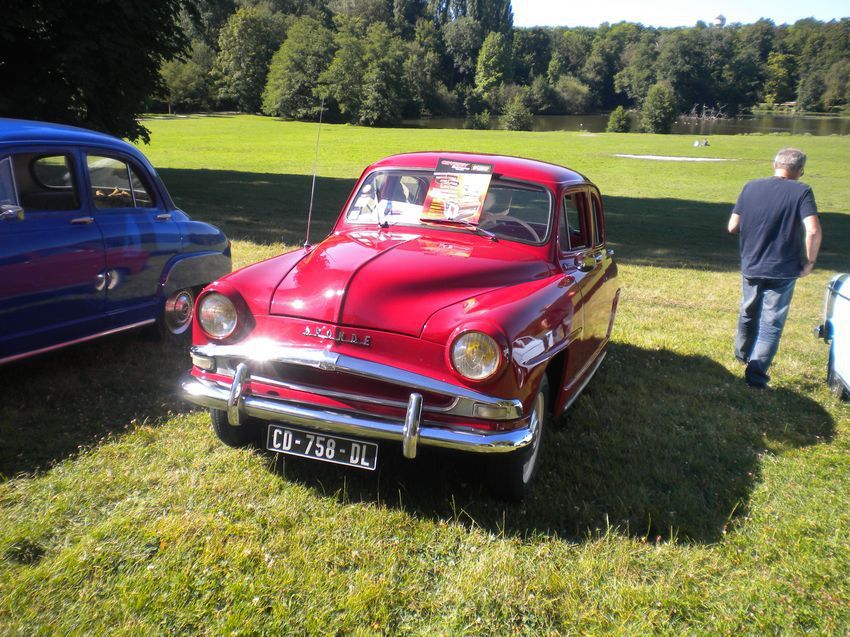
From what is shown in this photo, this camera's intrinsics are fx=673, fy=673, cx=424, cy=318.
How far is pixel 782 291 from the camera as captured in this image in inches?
222

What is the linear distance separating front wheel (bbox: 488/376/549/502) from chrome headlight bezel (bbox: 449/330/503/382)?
16.1 inches

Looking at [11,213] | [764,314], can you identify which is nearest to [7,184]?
[11,213]

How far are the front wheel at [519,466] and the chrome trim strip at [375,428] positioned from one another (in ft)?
0.58

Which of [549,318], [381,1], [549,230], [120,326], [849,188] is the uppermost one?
[381,1]

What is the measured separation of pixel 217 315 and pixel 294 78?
213ft

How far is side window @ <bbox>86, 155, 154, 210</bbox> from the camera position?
16.8 ft

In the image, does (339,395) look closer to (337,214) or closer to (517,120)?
(337,214)

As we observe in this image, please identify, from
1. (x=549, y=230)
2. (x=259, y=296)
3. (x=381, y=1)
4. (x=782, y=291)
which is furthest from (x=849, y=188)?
(x=381, y=1)

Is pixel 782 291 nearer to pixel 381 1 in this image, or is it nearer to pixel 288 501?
pixel 288 501

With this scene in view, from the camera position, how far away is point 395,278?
11.8ft

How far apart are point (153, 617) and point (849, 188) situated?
29912 millimetres

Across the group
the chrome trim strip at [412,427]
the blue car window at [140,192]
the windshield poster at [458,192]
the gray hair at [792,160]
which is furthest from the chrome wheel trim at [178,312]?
the gray hair at [792,160]

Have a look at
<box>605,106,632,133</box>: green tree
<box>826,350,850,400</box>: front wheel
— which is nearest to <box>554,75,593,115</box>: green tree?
<box>605,106,632,133</box>: green tree

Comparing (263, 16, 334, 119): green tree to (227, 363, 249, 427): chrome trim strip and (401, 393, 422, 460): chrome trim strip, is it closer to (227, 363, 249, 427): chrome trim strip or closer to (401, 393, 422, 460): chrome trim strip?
(227, 363, 249, 427): chrome trim strip
